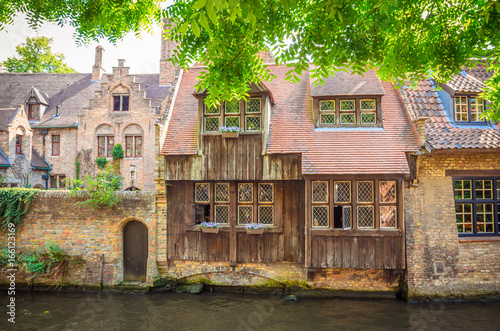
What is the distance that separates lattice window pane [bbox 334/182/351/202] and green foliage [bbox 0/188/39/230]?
9.94 metres

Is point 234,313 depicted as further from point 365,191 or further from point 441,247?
point 441,247

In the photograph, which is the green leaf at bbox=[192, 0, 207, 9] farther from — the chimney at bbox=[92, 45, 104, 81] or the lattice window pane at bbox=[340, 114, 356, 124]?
the chimney at bbox=[92, 45, 104, 81]

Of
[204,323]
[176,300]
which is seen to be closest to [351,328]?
[204,323]

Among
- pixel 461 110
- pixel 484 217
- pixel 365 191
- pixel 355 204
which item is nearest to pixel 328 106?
pixel 365 191

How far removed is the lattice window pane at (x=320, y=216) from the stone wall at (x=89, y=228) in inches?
203

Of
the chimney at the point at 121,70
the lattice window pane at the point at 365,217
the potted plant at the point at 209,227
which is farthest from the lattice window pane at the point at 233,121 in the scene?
the chimney at the point at 121,70

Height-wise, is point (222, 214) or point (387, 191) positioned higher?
point (387, 191)

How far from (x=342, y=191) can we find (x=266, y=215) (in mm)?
2466

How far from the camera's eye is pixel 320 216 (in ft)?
29.3

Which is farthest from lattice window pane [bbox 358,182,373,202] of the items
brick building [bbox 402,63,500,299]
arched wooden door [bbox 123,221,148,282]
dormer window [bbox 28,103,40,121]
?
dormer window [bbox 28,103,40,121]

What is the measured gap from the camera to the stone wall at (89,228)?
9.98m

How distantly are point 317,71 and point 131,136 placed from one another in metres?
17.7

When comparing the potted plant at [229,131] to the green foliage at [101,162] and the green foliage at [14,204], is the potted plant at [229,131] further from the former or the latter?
the green foliage at [101,162]

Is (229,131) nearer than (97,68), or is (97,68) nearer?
(229,131)
